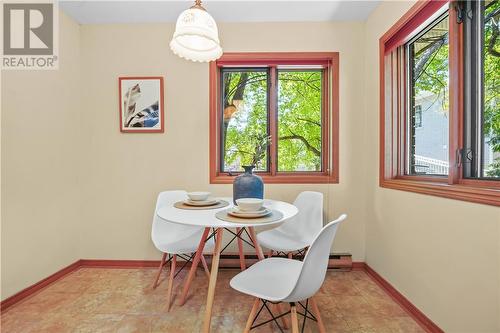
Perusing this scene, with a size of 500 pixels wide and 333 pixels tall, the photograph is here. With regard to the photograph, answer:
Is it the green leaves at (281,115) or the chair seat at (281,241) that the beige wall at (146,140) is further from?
the chair seat at (281,241)

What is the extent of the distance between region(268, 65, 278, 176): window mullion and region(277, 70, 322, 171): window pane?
0.20 feet

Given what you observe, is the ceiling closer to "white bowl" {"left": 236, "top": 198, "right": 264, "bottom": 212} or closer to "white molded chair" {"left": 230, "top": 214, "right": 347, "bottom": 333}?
"white bowl" {"left": 236, "top": 198, "right": 264, "bottom": 212}

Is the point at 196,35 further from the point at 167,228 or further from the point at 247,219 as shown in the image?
the point at 167,228

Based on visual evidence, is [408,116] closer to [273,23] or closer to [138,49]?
[273,23]

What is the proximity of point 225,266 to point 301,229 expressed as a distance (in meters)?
0.89

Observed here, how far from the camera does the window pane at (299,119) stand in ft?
9.35

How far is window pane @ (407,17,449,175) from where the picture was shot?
69.7 inches

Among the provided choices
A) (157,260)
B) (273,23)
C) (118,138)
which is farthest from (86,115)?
(273,23)

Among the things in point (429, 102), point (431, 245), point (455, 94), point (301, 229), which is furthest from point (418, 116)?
point (301, 229)

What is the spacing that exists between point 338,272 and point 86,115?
3057 millimetres

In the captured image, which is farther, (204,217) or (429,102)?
(429,102)

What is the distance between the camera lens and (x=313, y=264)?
1174 mm

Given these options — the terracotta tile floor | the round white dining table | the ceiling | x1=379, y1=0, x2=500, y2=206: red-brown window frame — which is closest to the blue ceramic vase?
the round white dining table

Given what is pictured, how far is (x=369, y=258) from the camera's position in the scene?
2566 mm
